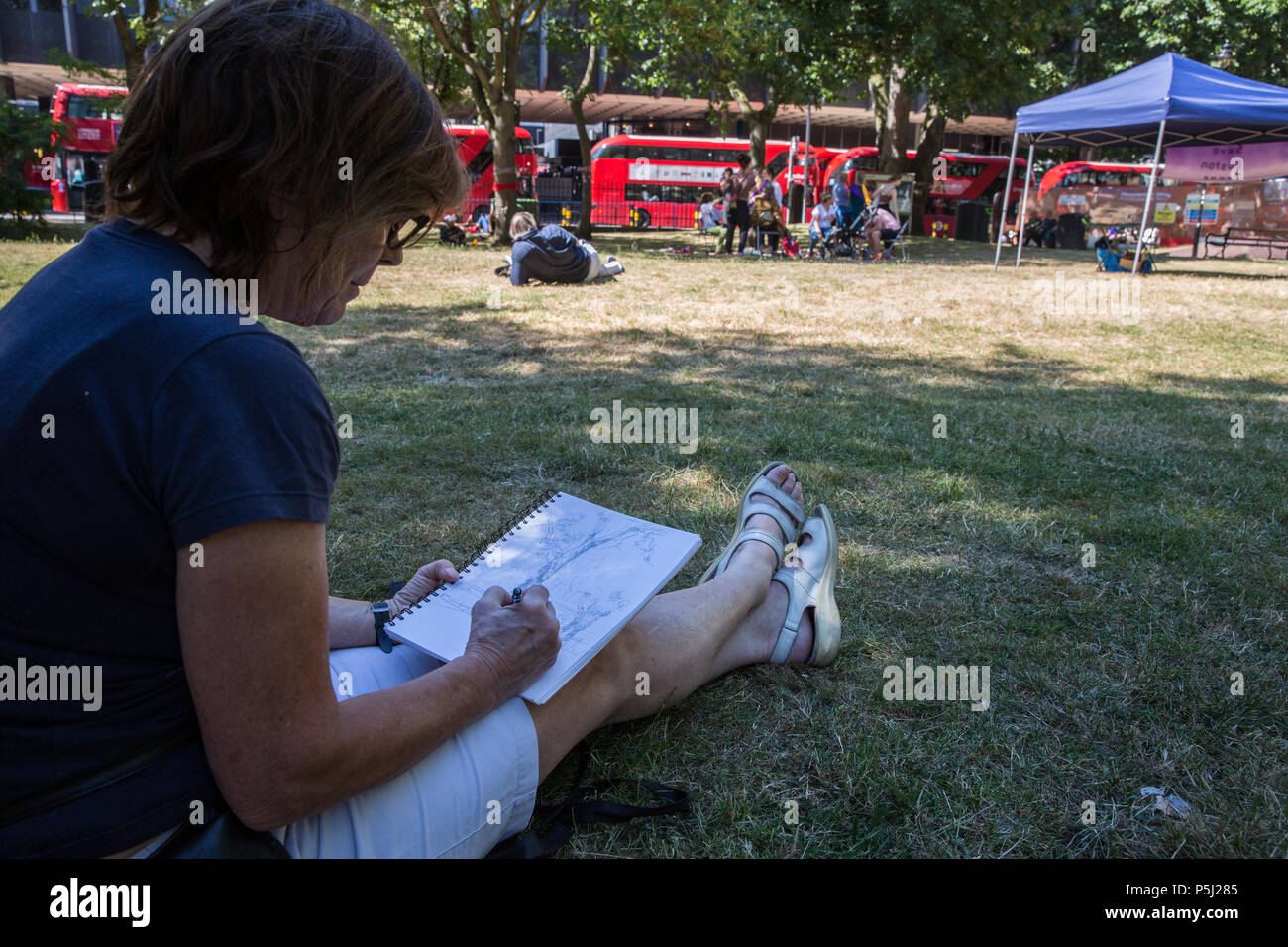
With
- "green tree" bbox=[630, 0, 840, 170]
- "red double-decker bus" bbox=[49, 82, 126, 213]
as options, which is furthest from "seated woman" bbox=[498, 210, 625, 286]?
"red double-decker bus" bbox=[49, 82, 126, 213]

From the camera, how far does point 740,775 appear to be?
2.01 meters

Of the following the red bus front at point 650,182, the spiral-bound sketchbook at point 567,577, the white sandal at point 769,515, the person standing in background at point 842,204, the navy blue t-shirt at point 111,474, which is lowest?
the white sandal at point 769,515

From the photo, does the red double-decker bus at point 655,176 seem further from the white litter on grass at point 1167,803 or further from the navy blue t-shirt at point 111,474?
the navy blue t-shirt at point 111,474

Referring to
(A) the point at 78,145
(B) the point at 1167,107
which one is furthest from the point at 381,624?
(A) the point at 78,145

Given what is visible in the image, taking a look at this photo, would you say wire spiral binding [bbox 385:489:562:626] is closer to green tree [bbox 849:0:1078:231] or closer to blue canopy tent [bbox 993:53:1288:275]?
blue canopy tent [bbox 993:53:1288:275]

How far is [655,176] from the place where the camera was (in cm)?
2742

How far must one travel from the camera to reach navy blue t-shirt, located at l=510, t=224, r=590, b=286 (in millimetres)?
9969

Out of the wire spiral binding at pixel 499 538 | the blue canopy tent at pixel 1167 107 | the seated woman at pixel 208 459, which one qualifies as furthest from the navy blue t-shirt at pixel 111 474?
the blue canopy tent at pixel 1167 107

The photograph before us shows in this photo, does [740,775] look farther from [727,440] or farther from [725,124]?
[725,124]

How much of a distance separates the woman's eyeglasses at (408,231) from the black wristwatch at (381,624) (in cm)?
75

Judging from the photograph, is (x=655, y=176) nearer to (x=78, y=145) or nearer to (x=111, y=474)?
(x=78, y=145)

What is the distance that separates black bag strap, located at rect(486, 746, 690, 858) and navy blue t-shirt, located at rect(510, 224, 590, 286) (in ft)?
28.2

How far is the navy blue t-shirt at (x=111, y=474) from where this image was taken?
984 mm

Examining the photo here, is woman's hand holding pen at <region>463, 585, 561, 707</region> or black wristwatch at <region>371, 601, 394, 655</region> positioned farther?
black wristwatch at <region>371, 601, 394, 655</region>
